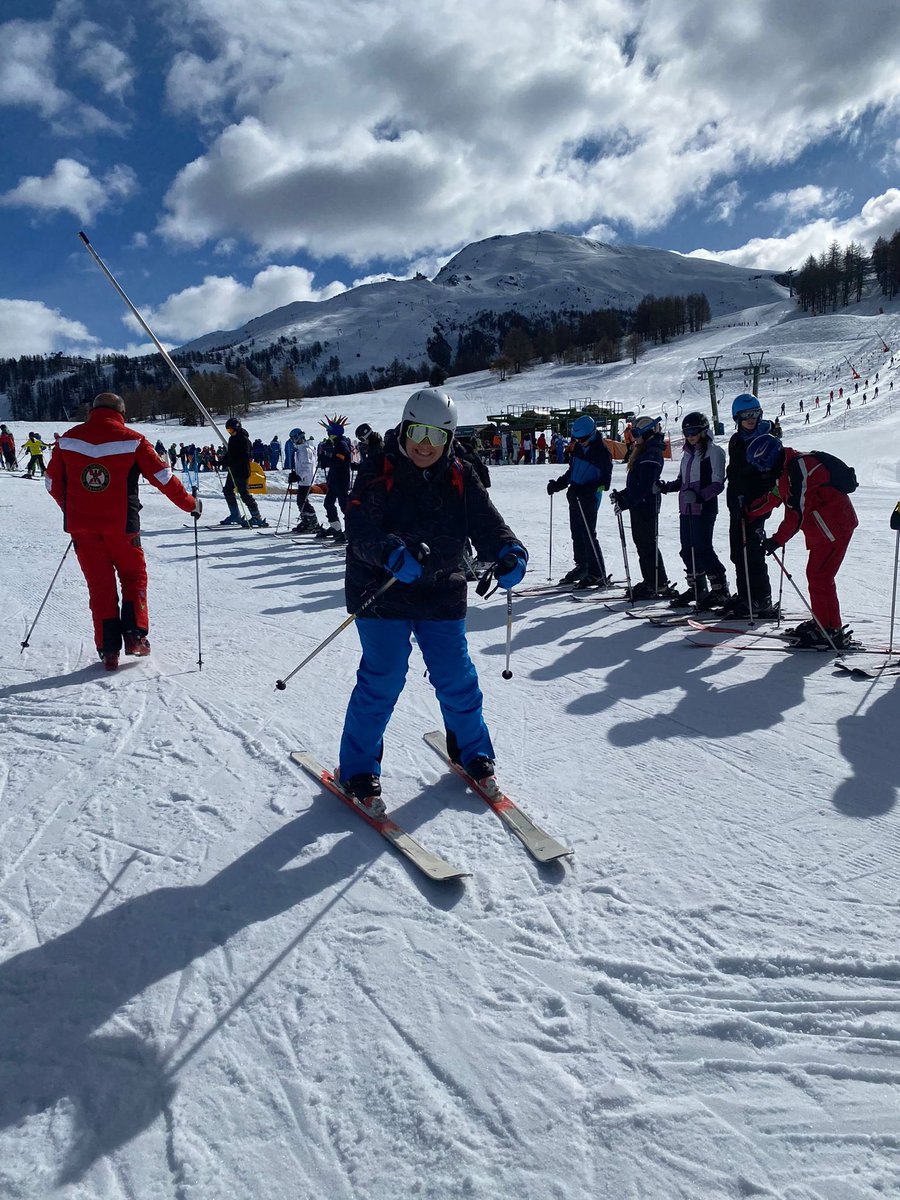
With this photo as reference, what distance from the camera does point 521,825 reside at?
3.05 meters

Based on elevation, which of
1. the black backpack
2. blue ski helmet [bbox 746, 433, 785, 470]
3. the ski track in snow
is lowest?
the ski track in snow

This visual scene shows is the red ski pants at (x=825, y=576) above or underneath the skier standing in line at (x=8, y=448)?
underneath

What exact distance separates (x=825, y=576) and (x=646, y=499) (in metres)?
2.32

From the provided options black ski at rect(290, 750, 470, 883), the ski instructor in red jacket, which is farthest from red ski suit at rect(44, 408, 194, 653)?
black ski at rect(290, 750, 470, 883)

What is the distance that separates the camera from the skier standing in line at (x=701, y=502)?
6.73 m

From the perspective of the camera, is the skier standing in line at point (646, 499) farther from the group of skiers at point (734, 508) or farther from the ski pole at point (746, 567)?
the ski pole at point (746, 567)

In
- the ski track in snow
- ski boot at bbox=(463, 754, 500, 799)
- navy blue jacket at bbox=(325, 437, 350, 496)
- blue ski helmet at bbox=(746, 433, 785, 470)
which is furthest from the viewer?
navy blue jacket at bbox=(325, 437, 350, 496)

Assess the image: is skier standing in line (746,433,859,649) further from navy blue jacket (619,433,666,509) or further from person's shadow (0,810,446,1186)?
person's shadow (0,810,446,1186)

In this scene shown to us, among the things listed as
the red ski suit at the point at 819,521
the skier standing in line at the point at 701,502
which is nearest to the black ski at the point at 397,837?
the red ski suit at the point at 819,521

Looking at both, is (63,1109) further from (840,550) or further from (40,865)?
(840,550)

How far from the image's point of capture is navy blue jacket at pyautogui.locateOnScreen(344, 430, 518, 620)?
3072 millimetres

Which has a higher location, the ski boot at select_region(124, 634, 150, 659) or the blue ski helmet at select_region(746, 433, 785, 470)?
the blue ski helmet at select_region(746, 433, 785, 470)

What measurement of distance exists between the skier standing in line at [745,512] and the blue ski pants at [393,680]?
3.86m

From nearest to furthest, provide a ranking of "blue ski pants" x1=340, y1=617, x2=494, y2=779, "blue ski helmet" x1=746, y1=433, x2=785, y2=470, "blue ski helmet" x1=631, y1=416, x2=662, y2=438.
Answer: "blue ski pants" x1=340, y1=617, x2=494, y2=779 → "blue ski helmet" x1=746, y1=433, x2=785, y2=470 → "blue ski helmet" x1=631, y1=416, x2=662, y2=438
